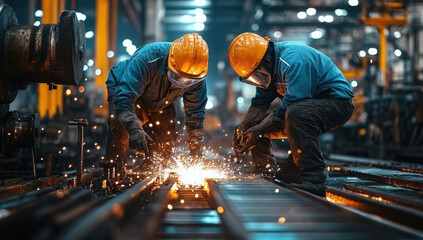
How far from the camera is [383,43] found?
1124cm

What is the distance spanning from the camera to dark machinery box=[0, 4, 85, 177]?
2.87m

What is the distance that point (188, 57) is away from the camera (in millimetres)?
3338

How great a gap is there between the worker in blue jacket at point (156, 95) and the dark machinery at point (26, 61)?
577 mm

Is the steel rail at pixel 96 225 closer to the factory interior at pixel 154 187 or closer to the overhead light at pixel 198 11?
the factory interior at pixel 154 187

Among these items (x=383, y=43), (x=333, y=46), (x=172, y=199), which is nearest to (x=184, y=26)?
(x=333, y=46)

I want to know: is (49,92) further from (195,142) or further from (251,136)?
(251,136)

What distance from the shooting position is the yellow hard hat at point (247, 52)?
10.5 feet

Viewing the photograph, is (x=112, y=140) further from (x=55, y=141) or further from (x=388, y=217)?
(x=55, y=141)

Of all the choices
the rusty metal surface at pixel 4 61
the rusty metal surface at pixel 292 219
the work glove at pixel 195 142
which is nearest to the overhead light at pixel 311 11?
the work glove at pixel 195 142

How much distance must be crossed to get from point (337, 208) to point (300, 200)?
0.28 meters

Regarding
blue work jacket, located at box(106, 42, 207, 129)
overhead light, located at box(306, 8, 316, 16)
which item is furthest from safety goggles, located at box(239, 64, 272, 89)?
overhead light, located at box(306, 8, 316, 16)

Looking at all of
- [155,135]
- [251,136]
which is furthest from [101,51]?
[251,136]

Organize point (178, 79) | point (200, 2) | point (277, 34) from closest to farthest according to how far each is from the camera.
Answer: point (178, 79)
point (277, 34)
point (200, 2)

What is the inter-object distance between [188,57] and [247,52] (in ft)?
1.71
